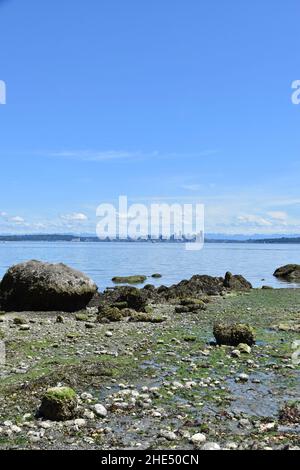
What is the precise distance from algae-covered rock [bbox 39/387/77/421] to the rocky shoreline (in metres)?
0.02

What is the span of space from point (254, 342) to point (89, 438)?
9.85m

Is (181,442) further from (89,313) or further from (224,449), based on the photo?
(89,313)

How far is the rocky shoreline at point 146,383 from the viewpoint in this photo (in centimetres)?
886

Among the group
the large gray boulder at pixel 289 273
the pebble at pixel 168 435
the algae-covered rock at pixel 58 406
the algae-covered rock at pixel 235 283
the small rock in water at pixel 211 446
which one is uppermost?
the algae-covered rock at pixel 58 406

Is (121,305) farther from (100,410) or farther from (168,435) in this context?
(168,435)

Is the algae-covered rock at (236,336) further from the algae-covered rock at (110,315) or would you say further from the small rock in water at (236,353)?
the algae-covered rock at (110,315)

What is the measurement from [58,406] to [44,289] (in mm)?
15837

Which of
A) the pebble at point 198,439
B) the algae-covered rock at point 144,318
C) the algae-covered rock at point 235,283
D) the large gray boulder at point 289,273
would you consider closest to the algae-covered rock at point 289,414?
the pebble at point 198,439

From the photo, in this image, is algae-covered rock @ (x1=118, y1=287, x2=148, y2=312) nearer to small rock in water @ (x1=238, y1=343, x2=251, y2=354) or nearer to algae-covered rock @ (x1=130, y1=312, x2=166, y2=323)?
algae-covered rock @ (x1=130, y1=312, x2=166, y2=323)


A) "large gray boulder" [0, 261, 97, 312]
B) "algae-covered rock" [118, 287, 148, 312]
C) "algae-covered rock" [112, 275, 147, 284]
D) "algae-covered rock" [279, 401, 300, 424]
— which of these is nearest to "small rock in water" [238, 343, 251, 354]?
"algae-covered rock" [279, 401, 300, 424]

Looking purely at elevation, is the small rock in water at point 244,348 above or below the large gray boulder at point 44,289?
below

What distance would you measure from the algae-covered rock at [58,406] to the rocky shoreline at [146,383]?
2 centimetres

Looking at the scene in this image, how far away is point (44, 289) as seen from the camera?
2489 centimetres
